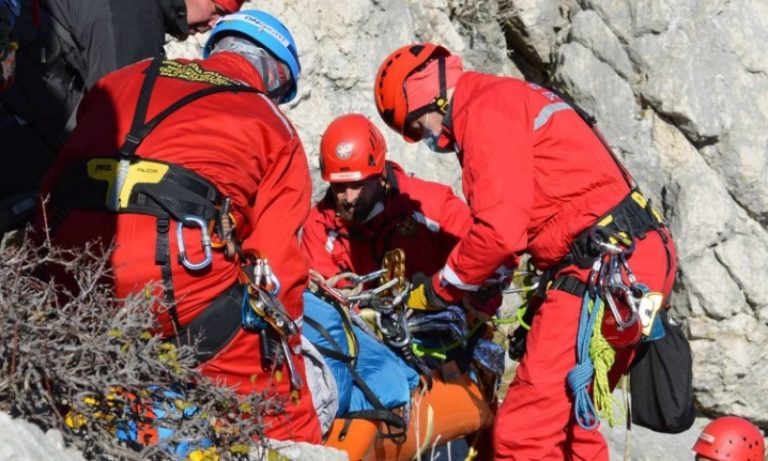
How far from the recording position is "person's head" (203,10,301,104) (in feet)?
14.3

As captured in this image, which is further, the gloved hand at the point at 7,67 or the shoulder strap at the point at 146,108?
the gloved hand at the point at 7,67

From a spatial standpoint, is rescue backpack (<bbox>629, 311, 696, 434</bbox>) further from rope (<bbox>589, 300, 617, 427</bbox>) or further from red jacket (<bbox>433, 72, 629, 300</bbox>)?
red jacket (<bbox>433, 72, 629, 300</bbox>)

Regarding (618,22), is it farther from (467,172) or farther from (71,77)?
(71,77)

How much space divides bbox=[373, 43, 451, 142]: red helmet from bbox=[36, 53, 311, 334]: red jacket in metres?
1.26

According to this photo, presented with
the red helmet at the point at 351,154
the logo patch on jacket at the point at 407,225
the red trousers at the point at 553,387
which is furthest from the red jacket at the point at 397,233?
the red trousers at the point at 553,387

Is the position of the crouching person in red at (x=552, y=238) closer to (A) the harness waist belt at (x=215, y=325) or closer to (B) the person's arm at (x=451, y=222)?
(B) the person's arm at (x=451, y=222)

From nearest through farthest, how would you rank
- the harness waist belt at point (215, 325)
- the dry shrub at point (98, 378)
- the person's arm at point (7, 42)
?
the dry shrub at point (98, 378), the harness waist belt at point (215, 325), the person's arm at point (7, 42)

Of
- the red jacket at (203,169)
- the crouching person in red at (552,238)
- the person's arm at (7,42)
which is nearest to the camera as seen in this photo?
the red jacket at (203,169)

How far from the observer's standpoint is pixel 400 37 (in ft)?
26.2

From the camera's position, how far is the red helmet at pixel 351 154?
5.81 m

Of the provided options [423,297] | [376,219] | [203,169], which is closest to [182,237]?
[203,169]

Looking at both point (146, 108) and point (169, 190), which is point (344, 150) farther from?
point (169, 190)

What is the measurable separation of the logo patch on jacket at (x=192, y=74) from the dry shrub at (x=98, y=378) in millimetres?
1019

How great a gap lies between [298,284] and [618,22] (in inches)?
211
